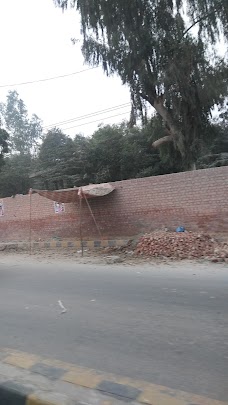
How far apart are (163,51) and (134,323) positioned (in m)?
15.6

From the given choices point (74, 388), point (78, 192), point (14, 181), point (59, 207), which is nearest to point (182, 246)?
point (78, 192)

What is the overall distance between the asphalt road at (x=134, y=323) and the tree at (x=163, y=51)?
1172 cm

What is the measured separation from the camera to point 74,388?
3.02 m

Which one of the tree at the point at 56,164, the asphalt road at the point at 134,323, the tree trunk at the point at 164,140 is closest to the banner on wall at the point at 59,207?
the tree trunk at the point at 164,140

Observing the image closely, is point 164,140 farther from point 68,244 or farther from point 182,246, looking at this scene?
point 182,246

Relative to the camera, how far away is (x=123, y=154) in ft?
84.3

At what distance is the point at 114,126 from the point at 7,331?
2689 cm

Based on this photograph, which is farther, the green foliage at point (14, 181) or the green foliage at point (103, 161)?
the green foliage at point (14, 181)

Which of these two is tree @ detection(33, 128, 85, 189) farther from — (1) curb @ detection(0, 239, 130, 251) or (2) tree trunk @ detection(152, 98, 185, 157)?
(1) curb @ detection(0, 239, 130, 251)

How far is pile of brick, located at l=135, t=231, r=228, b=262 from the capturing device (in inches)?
400

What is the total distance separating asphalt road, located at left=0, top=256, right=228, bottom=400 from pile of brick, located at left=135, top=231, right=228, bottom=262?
1349 mm

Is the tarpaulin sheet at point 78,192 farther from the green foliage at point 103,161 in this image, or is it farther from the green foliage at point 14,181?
the green foliage at point 14,181

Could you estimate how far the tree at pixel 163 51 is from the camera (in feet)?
57.6

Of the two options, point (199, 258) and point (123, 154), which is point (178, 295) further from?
point (123, 154)
